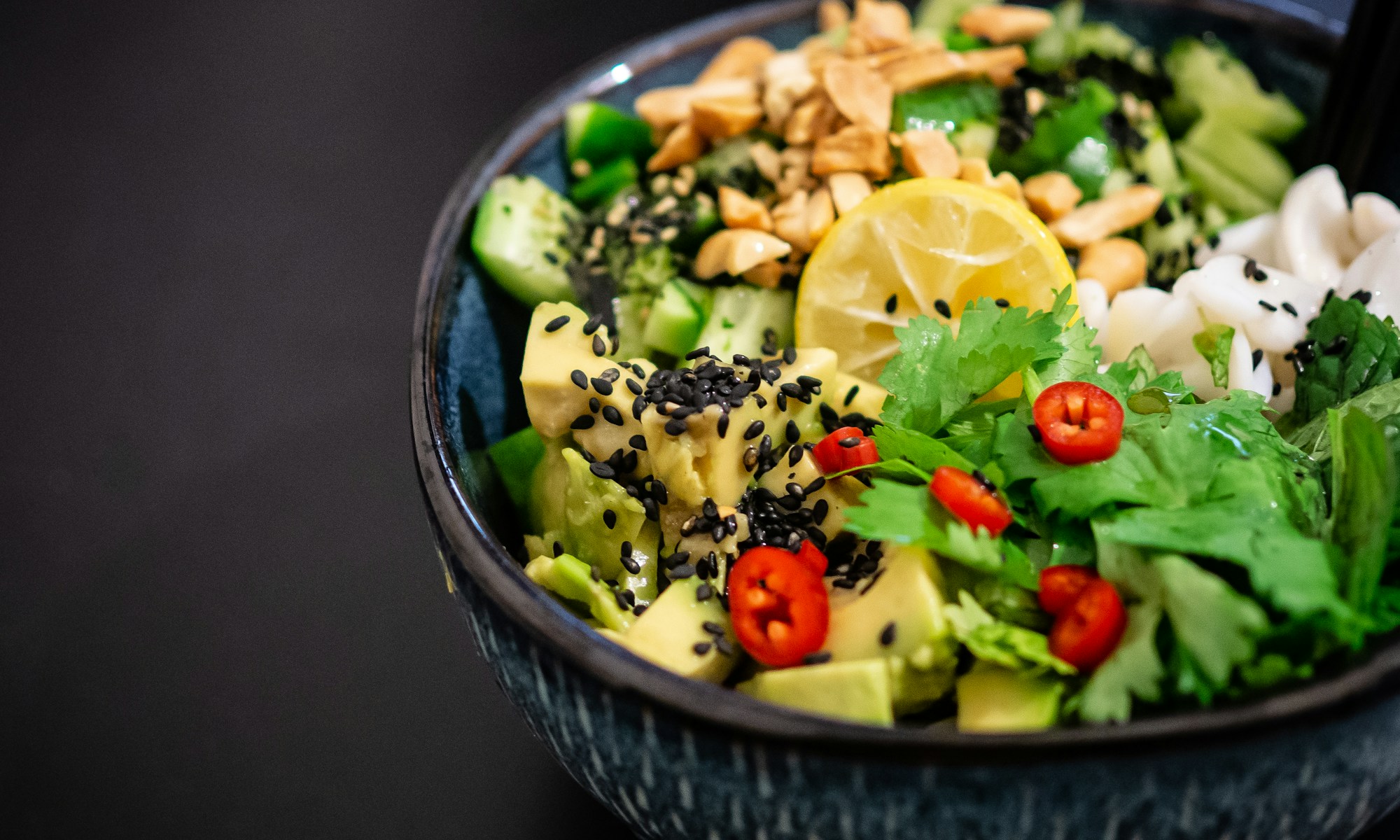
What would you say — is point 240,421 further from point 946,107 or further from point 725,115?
point 946,107

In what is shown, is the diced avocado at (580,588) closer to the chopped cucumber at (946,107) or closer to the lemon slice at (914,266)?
the lemon slice at (914,266)

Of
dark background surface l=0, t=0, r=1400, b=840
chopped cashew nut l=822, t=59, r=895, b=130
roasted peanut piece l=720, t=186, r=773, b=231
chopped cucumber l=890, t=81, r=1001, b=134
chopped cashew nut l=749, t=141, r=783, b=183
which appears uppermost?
chopped cashew nut l=822, t=59, r=895, b=130

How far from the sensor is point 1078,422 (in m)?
1.18

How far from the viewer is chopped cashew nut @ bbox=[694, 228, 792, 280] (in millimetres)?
1680

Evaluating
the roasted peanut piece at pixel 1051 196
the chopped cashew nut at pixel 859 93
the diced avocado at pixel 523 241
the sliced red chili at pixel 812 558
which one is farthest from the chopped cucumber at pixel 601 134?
the sliced red chili at pixel 812 558

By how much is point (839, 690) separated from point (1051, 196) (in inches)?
43.0

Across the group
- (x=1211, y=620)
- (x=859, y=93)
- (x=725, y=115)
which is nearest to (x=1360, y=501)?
(x=1211, y=620)

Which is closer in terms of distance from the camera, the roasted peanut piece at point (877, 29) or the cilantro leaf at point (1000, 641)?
the cilantro leaf at point (1000, 641)

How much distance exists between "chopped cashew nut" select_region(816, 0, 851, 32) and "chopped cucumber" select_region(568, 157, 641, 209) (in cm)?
58

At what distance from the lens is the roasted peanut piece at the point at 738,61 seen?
6.68 feet

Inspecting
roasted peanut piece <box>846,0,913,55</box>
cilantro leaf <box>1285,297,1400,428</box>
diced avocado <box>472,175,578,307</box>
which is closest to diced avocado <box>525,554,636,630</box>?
diced avocado <box>472,175,578,307</box>

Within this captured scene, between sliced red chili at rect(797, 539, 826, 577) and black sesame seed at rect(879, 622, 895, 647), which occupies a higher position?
black sesame seed at rect(879, 622, 895, 647)

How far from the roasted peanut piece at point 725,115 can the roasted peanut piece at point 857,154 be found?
0.60 feet

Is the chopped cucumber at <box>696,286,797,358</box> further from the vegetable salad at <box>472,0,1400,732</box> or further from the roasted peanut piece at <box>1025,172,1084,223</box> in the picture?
the roasted peanut piece at <box>1025,172,1084,223</box>
